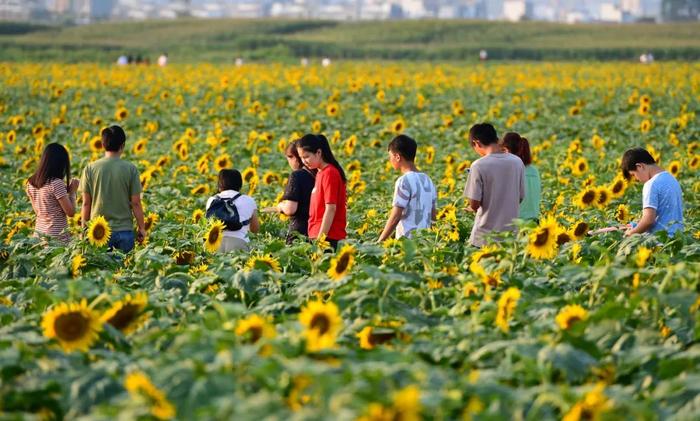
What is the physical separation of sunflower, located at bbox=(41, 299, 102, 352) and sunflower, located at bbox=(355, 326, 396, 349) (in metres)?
1.00

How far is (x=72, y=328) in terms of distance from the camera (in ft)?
14.2

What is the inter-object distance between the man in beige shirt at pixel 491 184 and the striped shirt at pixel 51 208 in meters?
2.86

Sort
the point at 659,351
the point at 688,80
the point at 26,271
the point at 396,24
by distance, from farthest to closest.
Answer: the point at 396,24, the point at 688,80, the point at 26,271, the point at 659,351

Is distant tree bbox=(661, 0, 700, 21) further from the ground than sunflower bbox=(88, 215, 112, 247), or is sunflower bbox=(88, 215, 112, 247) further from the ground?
distant tree bbox=(661, 0, 700, 21)

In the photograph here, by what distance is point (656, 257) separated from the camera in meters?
5.90

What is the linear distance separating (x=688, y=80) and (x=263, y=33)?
170ft

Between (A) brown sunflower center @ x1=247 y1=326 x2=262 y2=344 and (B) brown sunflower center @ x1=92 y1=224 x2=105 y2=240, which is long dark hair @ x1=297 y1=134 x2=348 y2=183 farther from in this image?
(A) brown sunflower center @ x1=247 y1=326 x2=262 y2=344

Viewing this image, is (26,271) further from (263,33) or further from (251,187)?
(263,33)

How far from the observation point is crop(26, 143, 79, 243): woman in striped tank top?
8.09m

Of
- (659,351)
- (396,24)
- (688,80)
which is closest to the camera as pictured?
(659,351)

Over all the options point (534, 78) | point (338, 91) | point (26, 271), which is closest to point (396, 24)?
point (534, 78)

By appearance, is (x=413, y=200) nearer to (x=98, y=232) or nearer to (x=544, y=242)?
(x=544, y=242)

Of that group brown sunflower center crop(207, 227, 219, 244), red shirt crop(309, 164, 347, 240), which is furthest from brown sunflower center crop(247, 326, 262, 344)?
red shirt crop(309, 164, 347, 240)

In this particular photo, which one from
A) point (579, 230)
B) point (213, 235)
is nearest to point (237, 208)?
point (213, 235)
